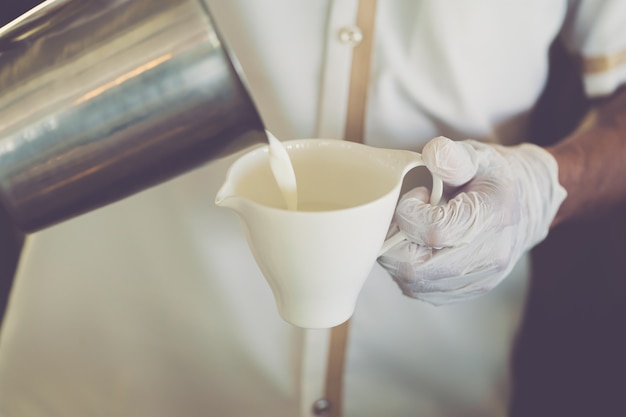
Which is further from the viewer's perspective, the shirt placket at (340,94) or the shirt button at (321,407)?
the shirt button at (321,407)

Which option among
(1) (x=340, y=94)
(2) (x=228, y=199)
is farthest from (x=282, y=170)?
(1) (x=340, y=94)

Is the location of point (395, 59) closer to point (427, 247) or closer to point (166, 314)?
point (427, 247)

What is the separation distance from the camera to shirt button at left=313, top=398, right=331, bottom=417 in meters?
0.64

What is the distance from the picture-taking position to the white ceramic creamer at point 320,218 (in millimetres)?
364

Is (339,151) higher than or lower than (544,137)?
higher

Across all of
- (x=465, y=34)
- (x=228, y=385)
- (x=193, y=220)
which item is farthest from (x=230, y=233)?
(x=465, y=34)

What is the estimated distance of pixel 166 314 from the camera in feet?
2.06

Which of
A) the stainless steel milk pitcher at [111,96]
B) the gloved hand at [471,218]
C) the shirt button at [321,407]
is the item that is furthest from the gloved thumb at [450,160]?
the shirt button at [321,407]

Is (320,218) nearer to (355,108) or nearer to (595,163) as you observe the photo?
(355,108)

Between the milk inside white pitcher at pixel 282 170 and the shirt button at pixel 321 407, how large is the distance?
0.28m

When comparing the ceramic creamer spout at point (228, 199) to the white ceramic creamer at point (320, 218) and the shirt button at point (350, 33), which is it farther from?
the shirt button at point (350, 33)

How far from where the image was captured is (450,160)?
422 millimetres

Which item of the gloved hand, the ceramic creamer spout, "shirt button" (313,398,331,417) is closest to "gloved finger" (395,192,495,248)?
the gloved hand

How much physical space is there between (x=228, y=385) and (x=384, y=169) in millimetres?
335
